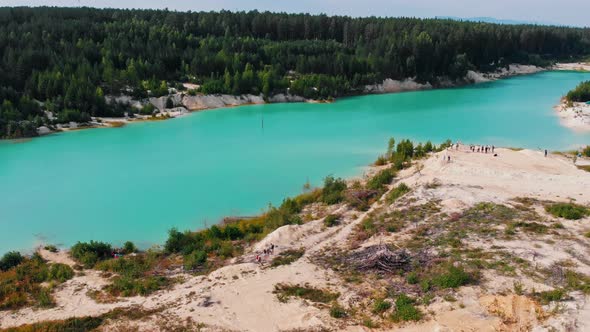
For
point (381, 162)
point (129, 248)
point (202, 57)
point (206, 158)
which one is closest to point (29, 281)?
point (129, 248)

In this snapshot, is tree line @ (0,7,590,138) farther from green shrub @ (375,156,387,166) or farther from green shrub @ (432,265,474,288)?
green shrub @ (432,265,474,288)

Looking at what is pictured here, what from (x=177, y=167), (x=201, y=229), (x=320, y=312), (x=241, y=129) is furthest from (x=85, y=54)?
(x=320, y=312)

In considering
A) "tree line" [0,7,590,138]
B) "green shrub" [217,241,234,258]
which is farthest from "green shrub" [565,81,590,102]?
"green shrub" [217,241,234,258]

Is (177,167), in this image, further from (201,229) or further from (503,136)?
(503,136)

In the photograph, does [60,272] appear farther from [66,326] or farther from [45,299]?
[66,326]

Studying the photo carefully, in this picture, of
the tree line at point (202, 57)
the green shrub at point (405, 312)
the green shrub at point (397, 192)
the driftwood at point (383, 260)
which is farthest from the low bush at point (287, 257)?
the tree line at point (202, 57)
